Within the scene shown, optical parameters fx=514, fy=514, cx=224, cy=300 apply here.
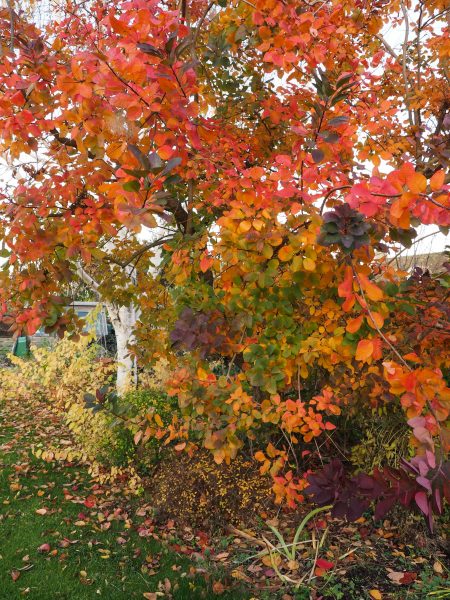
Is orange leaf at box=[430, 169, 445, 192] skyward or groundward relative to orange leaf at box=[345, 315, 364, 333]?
skyward

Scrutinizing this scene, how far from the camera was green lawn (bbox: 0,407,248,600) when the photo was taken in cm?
298

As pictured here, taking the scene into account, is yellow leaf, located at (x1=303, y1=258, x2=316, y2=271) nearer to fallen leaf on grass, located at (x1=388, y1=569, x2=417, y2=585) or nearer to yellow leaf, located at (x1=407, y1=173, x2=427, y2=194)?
yellow leaf, located at (x1=407, y1=173, x2=427, y2=194)

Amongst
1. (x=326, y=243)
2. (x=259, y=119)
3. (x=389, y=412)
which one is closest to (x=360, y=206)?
(x=326, y=243)

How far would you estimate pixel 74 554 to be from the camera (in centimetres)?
339

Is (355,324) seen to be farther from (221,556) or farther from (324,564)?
(221,556)

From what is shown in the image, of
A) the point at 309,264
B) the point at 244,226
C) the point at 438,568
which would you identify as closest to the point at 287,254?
→ the point at 309,264

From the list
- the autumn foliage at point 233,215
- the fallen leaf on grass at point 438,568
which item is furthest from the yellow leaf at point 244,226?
the fallen leaf on grass at point 438,568

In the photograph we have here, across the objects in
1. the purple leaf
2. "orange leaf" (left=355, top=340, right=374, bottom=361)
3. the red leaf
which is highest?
"orange leaf" (left=355, top=340, right=374, bottom=361)

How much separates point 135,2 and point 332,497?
180 centimetres

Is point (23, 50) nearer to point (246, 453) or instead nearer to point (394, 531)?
point (246, 453)

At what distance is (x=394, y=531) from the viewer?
11.9 feet

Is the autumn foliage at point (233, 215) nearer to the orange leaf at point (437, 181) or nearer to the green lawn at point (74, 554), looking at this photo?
the orange leaf at point (437, 181)

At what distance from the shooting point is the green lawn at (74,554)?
9.79 feet

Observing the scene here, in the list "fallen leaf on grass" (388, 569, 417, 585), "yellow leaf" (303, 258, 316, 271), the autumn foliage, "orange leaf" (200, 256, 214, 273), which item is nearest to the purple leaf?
the autumn foliage
